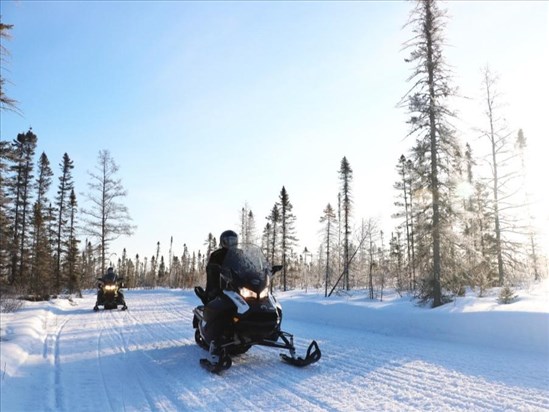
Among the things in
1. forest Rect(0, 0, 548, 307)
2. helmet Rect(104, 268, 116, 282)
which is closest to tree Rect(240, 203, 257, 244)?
forest Rect(0, 0, 548, 307)

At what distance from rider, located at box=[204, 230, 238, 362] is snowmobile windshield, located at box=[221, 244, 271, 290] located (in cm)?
21

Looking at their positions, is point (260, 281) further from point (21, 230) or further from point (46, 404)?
point (21, 230)

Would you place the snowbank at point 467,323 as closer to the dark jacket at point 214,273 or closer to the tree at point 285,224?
the dark jacket at point 214,273

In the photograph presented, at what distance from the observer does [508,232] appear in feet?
78.7

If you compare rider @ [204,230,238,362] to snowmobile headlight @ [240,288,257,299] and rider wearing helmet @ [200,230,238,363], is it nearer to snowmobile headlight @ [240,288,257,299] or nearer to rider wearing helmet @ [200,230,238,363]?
rider wearing helmet @ [200,230,238,363]

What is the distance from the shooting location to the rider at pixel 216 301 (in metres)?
6.40

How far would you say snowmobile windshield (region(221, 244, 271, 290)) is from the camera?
21.3 feet

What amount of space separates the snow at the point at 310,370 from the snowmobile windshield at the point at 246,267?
4.41ft

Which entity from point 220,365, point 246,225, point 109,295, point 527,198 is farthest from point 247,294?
point 246,225

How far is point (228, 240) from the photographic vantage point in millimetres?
7484

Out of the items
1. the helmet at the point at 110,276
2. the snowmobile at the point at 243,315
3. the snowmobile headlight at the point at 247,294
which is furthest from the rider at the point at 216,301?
the helmet at the point at 110,276

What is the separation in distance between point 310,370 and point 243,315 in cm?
131

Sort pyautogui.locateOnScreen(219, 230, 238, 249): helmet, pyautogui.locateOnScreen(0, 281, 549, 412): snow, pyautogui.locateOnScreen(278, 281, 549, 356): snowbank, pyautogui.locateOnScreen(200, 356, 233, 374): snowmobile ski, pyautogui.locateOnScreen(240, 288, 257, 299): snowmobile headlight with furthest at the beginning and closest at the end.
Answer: pyautogui.locateOnScreen(278, 281, 549, 356): snowbank < pyautogui.locateOnScreen(219, 230, 238, 249): helmet < pyautogui.locateOnScreen(240, 288, 257, 299): snowmobile headlight < pyautogui.locateOnScreen(200, 356, 233, 374): snowmobile ski < pyautogui.locateOnScreen(0, 281, 549, 412): snow

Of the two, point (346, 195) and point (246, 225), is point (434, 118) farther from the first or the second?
point (246, 225)
